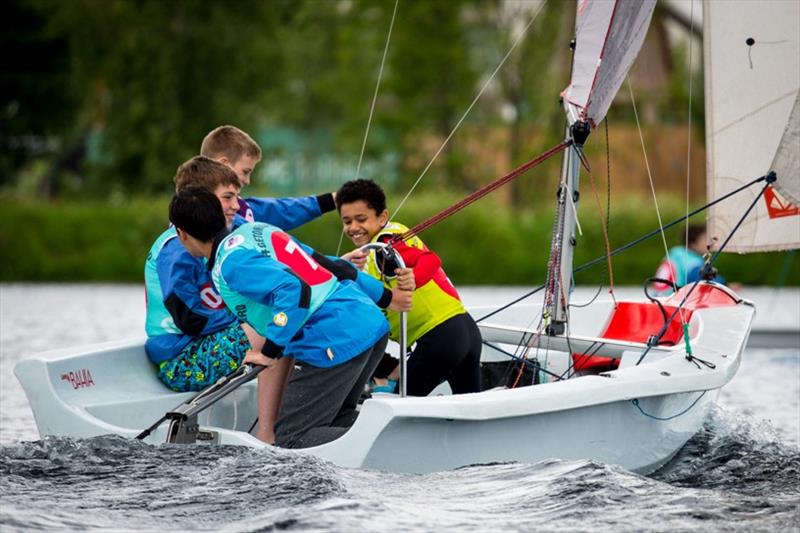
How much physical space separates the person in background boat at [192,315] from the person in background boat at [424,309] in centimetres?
51

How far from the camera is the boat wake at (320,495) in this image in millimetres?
4535

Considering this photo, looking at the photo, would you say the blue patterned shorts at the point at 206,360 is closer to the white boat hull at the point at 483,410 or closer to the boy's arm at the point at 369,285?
the white boat hull at the point at 483,410

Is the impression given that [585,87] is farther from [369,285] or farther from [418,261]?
[369,285]

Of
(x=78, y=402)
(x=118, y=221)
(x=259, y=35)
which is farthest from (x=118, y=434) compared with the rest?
(x=259, y=35)

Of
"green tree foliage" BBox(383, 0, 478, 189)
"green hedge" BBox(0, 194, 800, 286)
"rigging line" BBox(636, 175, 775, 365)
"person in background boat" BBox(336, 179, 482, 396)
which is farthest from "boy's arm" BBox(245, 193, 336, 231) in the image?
"green tree foliage" BBox(383, 0, 478, 189)

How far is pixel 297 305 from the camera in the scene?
491 cm

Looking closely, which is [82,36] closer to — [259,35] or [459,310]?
[259,35]

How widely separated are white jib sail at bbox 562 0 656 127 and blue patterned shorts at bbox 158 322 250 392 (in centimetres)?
184

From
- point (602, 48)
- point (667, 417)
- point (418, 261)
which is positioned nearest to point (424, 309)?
point (418, 261)

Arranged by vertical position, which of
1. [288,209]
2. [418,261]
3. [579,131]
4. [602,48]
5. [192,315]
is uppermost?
[602,48]

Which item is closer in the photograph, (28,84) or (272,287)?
(272,287)

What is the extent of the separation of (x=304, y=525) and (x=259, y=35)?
1985cm

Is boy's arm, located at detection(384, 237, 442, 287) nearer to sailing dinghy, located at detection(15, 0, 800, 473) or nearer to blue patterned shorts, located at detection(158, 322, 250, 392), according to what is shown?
sailing dinghy, located at detection(15, 0, 800, 473)

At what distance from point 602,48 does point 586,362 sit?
A: 1474mm
